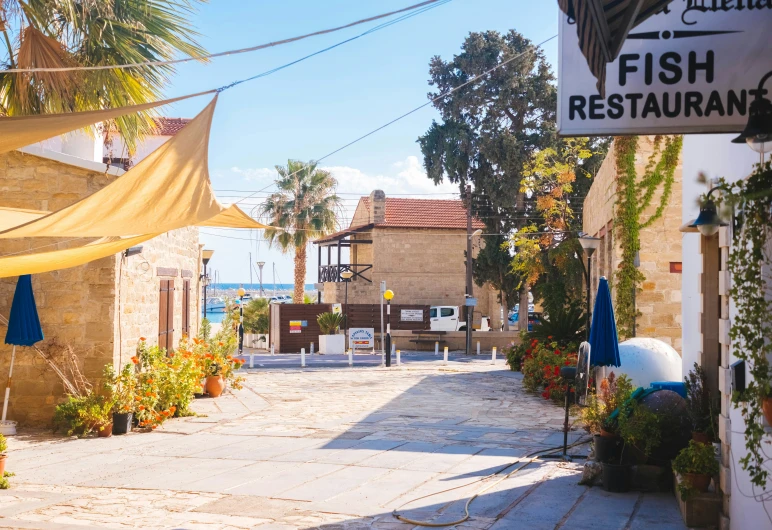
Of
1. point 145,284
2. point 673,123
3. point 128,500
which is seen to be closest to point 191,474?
point 128,500

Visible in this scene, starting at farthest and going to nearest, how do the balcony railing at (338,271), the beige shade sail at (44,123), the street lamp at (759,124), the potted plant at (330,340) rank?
1. the balcony railing at (338,271)
2. the potted plant at (330,340)
3. the beige shade sail at (44,123)
4. the street lamp at (759,124)

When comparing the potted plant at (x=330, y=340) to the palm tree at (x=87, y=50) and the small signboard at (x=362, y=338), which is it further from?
the palm tree at (x=87, y=50)

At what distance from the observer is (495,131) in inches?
1248

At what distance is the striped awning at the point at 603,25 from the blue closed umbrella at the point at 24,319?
8357mm

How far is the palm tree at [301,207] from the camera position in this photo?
33969 millimetres

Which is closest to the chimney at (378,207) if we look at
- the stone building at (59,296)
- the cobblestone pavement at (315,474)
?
the cobblestone pavement at (315,474)

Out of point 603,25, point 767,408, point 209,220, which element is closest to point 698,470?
point 767,408

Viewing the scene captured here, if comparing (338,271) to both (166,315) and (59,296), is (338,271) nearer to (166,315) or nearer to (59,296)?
(166,315)

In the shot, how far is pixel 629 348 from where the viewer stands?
10.9 meters

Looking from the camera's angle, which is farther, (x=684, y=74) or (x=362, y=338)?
(x=362, y=338)

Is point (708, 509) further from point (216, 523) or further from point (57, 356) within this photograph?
point (57, 356)

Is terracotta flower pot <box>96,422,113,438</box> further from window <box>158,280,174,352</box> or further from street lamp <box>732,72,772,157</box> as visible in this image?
street lamp <box>732,72,772,157</box>

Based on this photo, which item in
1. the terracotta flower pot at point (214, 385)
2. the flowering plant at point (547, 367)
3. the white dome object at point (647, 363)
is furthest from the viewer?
the terracotta flower pot at point (214, 385)

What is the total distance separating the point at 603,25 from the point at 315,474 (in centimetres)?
572
